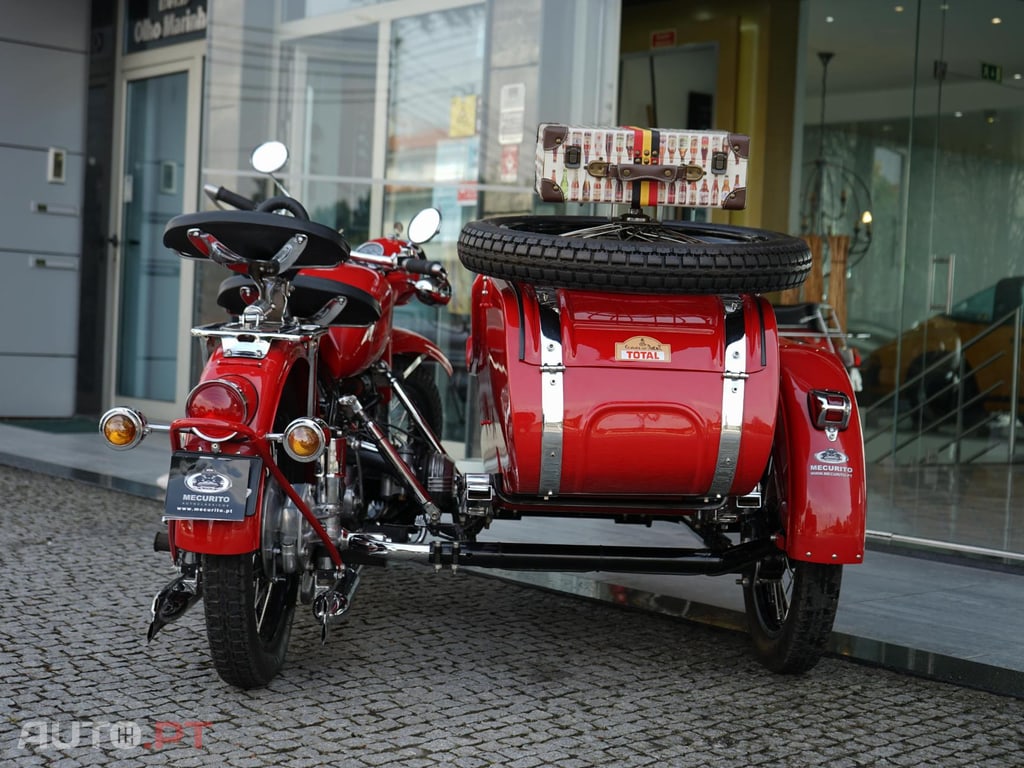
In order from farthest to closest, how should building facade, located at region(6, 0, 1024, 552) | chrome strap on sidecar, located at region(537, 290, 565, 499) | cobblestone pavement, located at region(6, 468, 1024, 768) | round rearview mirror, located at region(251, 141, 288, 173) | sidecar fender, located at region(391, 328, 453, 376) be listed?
building facade, located at region(6, 0, 1024, 552) < sidecar fender, located at region(391, 328, 453, 376) < round rearview mirror, located at region(251, 141, 288, 173) < chrome strap on sidecar, located at region(537, 290, 565, 499) < cobblestone pavement, located at region(6, 468, 1024, 768)

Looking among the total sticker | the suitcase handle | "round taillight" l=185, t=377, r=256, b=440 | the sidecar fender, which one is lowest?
"round taillight" l=185, t=377, r=256, b=440

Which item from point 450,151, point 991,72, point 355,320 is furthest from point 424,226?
point 991,72

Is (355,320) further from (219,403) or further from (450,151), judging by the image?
(450,151)

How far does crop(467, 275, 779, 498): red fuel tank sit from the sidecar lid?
1.66ft

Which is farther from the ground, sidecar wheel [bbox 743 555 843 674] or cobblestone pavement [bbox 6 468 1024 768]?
sidecar wheel [bbox 743 555 843 674]

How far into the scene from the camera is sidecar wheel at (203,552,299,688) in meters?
3.09

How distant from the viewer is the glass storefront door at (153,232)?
10.1 meters

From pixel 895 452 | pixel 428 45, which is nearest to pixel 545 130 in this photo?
pixel 428 45

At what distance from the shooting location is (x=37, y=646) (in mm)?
3734

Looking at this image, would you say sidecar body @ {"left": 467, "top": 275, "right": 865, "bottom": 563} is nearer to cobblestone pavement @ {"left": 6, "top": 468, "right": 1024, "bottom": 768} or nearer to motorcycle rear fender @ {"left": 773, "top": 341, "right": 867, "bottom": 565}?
motorcycle rear fender @ {"left": 773, "top": 341, "right": 867, "bottom": 565}

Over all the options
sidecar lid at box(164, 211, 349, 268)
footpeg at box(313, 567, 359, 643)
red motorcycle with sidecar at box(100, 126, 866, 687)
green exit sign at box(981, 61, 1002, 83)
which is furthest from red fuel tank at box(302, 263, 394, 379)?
green exit sign at box(981, 61, 1002, 83)

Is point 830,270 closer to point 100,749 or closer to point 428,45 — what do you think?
point 428,45

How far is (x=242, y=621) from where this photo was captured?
3.13 m

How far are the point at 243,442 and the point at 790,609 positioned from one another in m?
1.59
